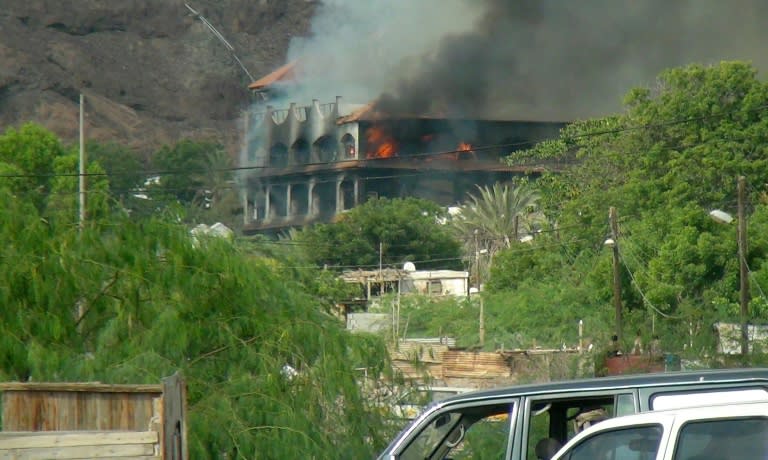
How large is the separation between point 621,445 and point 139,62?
127108 mm

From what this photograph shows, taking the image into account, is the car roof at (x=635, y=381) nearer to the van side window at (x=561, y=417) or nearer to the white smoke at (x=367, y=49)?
the van side window at (x=561, y=417)

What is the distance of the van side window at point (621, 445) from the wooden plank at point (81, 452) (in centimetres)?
328

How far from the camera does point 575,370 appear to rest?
22.2 metres

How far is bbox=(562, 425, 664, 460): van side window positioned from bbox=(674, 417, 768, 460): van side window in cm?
13

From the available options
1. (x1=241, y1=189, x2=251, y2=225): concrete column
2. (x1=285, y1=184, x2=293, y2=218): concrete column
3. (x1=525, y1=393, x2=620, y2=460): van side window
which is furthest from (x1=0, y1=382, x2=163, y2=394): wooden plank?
(x1=285, y1=184, x2=293, y2=218): concrete column

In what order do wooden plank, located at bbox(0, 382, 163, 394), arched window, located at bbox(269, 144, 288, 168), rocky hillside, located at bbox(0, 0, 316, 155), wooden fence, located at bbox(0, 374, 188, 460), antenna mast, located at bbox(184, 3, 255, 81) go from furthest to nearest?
antenna mast, located at bbox(184, 3, 255, 81) → rocky hillside, located at bbox(0, 0, 316, 155) → arched window, located at bbox(269, 144, 288, 168) → wooden plank, located at bbox(0, 382, 163, 394) → wooden fence, located at bbox(0, 374, 188, 460)

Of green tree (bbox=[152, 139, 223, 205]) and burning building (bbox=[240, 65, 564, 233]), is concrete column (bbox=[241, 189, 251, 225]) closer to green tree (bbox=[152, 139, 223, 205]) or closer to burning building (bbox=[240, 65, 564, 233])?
burning building (bbox=[240, 65, 564, 233])

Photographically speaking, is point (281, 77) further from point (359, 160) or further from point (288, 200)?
point (359, 160)

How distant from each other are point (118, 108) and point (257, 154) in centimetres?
2657

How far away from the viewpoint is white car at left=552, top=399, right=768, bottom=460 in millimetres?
5637

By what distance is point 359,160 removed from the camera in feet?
282

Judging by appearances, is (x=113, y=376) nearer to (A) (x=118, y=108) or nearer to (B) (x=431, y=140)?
(B) (x=431, y=140)

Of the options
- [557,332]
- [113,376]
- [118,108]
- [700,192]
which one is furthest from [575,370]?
[118,108]

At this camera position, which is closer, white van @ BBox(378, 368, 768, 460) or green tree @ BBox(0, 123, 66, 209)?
white van @ BBox(378, 368, 768, 460)
